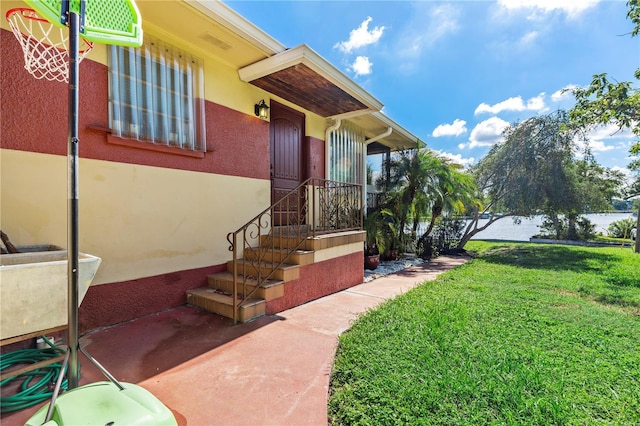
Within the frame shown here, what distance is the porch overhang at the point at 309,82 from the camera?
12.5 feet

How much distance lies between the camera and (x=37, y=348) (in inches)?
95.8

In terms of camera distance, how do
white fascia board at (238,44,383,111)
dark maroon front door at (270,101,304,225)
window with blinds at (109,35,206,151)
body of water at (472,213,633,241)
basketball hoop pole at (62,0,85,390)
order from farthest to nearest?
body of water at (472,213,633,241)
dark maroon front door at (270,101,304,225)
white fascia board at (238,44,383,111)
window with blinds at (109,35,206,151)
basketball hoop pole at (62,0,85,390)

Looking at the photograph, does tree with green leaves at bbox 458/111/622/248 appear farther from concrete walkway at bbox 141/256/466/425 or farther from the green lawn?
concrete walkway at bbox 141/256/466/425

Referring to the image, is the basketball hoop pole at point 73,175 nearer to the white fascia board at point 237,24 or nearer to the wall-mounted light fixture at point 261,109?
the white fascia board at point 237,24

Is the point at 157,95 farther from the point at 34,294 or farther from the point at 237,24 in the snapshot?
the point at 34,294

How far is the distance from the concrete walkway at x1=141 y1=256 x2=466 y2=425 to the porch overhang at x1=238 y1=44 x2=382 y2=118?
→ 3.47m

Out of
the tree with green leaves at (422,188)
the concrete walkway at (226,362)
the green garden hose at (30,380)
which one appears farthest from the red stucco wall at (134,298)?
the tree with green leaves at (422,188)

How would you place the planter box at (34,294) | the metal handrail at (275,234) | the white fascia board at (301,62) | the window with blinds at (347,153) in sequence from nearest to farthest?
the planter box at (34,294), the metal handrail at (275,234), the white fascia board at (301,62), the window with blinds at (347,153)

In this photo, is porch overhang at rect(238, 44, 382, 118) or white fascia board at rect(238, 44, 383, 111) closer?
white fascia board at rect(238, 44, 383, 111)

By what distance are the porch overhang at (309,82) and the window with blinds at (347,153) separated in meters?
0.98

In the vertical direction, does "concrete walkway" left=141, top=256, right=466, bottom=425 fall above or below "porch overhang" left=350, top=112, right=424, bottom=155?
below

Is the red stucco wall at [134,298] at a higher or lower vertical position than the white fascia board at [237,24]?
lower

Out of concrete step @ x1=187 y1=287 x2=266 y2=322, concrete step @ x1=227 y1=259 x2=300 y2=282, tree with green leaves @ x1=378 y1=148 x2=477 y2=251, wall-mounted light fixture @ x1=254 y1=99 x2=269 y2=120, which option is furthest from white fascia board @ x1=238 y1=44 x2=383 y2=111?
tree with green leaves @ x1=378 y1=148 x2=477 y2=251

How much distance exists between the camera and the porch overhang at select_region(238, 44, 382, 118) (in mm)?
3803
